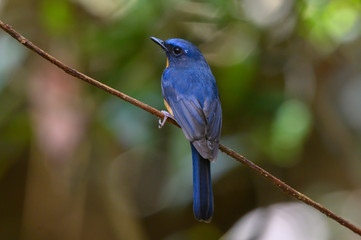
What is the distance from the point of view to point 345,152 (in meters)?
3.53

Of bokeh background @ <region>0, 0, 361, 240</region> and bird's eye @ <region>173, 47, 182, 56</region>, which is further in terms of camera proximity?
bokeh background @ <region>0, 0, 361, 240</region>

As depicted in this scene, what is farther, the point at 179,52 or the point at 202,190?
the point at 179,52

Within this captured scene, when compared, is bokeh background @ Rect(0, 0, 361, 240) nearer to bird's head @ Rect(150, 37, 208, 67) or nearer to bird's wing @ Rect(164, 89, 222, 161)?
bird's head @ Rect(150, 37, 208, 67)

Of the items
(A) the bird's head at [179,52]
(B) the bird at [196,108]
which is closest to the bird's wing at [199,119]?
(B) the bird at [196,108]

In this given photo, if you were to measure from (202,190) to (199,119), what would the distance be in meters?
0.38

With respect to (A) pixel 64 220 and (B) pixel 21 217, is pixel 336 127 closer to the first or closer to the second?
(A) pixel 64 220

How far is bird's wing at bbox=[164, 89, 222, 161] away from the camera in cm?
227

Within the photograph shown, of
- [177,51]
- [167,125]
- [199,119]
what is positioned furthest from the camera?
[167,125]

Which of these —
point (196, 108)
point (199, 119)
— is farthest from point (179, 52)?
point (199, 119)

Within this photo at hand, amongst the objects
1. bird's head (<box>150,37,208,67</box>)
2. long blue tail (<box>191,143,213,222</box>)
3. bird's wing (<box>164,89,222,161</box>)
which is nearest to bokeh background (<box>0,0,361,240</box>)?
bird's head (<box>150,37,208,67</box>)

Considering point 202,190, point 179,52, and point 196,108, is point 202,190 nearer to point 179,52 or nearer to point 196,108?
point 196,108

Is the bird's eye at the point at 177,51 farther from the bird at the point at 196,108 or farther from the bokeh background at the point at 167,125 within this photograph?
the bokeh background at the point at 167,125

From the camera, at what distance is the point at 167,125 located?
3.48 meters

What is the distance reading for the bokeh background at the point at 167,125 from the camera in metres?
3.08
